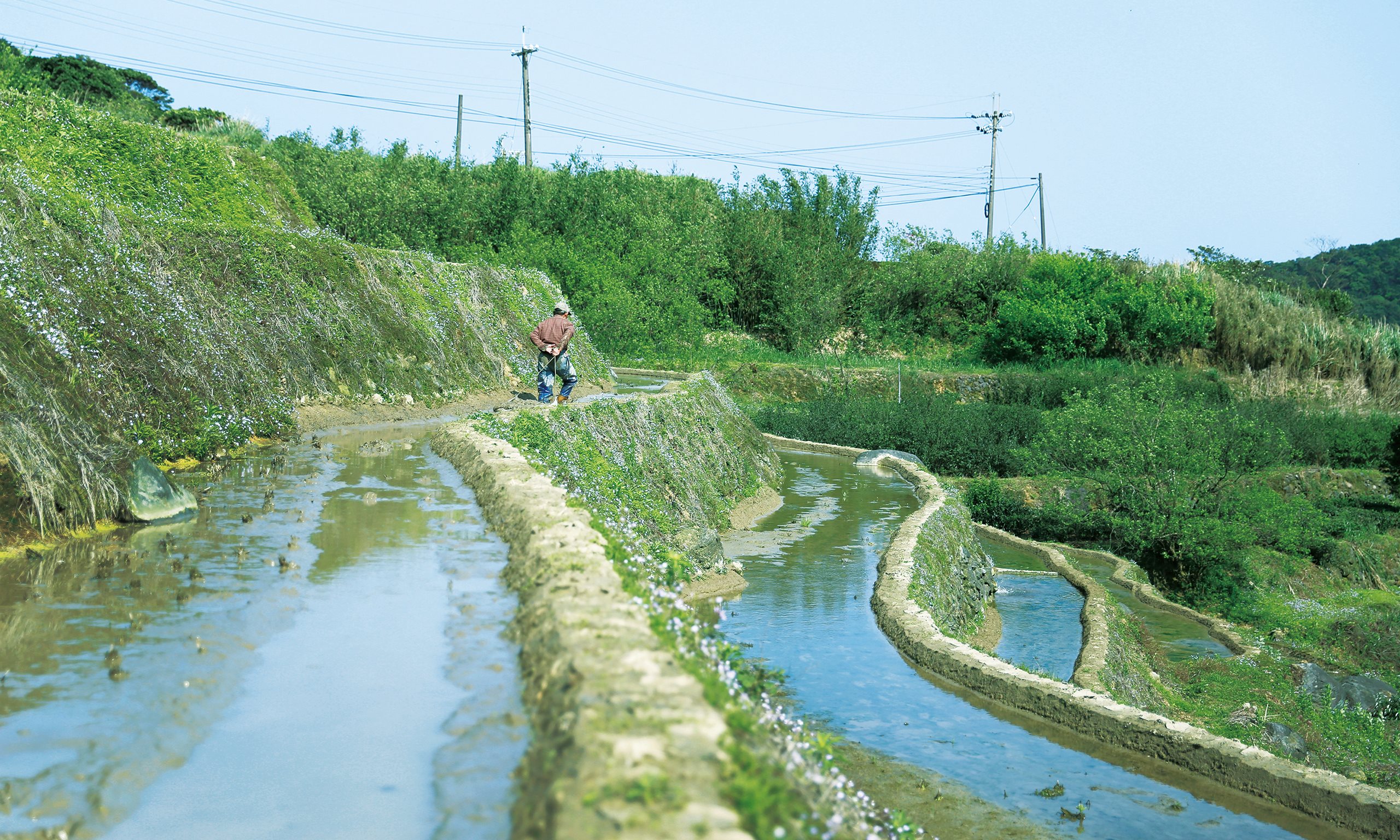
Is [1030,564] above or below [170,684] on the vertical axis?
below

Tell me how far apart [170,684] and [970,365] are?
137ft

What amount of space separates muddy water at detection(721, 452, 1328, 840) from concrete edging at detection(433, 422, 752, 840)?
3.63 m

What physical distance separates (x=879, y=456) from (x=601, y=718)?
69.4 ft

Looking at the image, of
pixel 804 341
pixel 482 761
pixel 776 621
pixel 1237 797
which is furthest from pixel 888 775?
pixel 804 341

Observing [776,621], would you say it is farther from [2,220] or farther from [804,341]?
[804,341]

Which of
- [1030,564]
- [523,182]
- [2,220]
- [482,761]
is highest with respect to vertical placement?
[523,182]

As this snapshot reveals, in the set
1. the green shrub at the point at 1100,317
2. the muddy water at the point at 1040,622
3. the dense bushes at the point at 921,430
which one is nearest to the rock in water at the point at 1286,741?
the muddy water at the point at 1040,622

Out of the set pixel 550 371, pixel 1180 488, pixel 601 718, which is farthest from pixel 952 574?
pixel 601 718

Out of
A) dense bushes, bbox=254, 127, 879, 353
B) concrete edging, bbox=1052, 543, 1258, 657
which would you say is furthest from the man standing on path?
dense bushes, bbox=254, 127, 879, 353

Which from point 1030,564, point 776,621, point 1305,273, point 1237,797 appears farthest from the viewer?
point 1305,273

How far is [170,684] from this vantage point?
5215mm

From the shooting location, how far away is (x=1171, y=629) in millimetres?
17875

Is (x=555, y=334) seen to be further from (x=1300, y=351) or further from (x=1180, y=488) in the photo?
(x=1300, y=351)

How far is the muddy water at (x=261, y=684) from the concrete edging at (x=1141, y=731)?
191 inches
